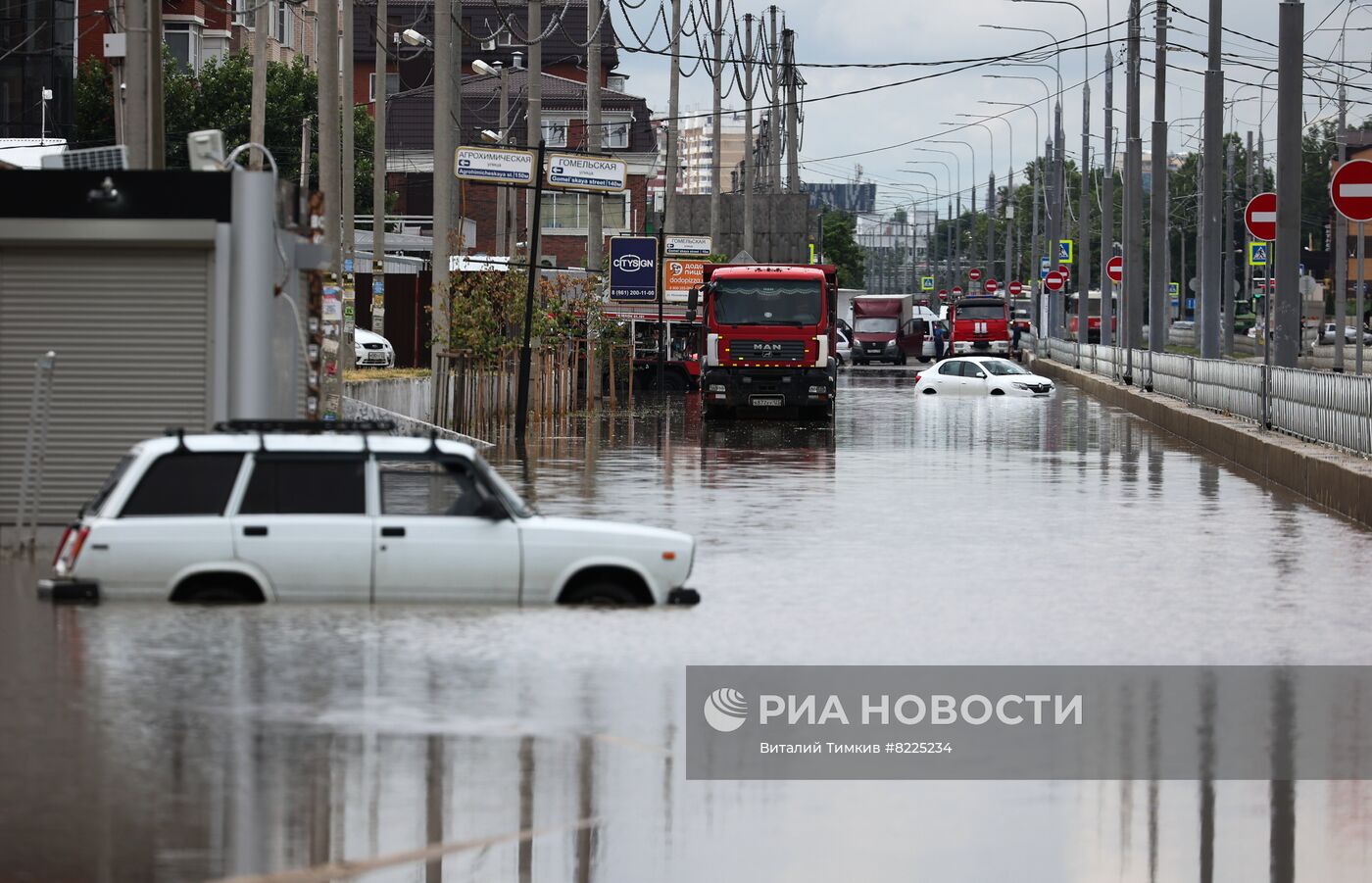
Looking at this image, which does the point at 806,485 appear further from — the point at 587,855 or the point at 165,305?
the point at 587,855

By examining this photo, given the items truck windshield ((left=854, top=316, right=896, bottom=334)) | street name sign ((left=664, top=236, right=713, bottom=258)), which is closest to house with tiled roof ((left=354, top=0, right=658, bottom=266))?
truck windshield ((left=854, top=316, right=896, bottom=334))

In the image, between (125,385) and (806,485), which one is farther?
(806,485)

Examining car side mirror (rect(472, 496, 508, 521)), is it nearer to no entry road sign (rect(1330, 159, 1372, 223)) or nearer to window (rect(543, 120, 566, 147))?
no entry road sign (rect(1330, 159, 1372, 223))

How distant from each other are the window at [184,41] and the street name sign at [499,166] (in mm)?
47323

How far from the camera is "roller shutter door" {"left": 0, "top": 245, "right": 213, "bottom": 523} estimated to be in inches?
732

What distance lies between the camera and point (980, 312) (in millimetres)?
99875

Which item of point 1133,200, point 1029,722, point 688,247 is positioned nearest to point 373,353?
point 688,247

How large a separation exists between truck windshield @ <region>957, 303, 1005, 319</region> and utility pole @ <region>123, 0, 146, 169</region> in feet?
268

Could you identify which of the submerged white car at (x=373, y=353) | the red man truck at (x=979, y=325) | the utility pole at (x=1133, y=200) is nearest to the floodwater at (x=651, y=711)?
the submerged white car at (x=373, y=353)

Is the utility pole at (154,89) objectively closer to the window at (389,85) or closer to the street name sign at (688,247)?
the street name sign at (688,247)

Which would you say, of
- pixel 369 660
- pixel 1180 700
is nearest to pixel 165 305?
Result: pixel 369 660

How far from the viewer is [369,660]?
12.4m

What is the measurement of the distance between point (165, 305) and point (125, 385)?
2.42 ft

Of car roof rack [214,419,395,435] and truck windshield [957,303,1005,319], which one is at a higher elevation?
truck windshield [957,303,1005,319]
